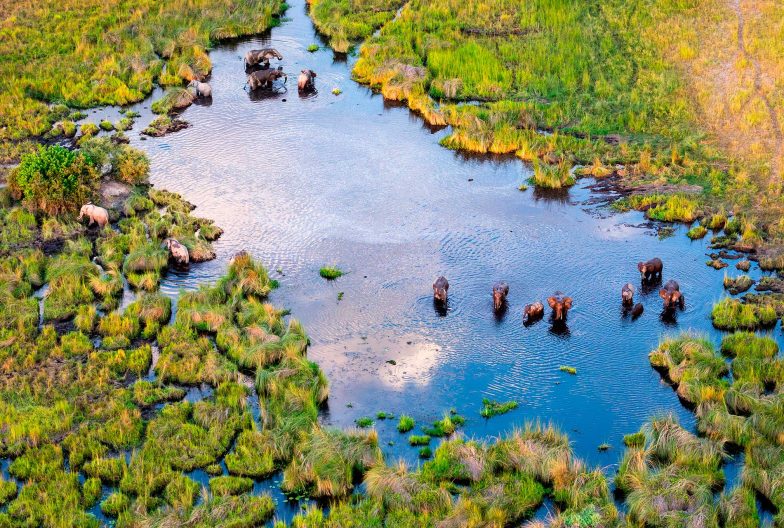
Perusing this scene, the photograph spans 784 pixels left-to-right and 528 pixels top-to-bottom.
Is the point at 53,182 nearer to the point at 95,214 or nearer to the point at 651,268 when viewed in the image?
the point at 95,214

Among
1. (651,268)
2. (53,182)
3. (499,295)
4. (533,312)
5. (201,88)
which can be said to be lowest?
(533,312)

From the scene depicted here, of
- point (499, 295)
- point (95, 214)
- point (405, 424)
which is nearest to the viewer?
point (405, 424)

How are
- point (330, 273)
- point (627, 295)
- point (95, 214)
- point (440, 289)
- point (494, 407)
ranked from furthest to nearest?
1. point (95, 214)
2. point (330, 273)
3. point (440, 289)
4. point (627, 295)
5. point (494, 407)

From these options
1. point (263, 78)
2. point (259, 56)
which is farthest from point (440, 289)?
point (259, 56)

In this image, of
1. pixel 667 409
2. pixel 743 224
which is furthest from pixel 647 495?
pixel 743 224

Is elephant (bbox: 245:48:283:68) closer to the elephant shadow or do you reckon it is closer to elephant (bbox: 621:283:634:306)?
the elephant shadow

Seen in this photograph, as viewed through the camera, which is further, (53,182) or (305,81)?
(305,81)

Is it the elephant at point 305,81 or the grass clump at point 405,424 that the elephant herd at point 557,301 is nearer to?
the grass clump at point 405,424
